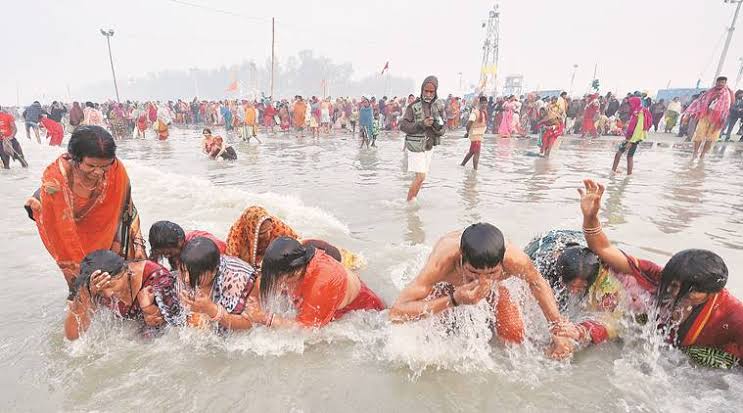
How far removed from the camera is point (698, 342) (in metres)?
2.47

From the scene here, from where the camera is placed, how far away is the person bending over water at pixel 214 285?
2.45 m

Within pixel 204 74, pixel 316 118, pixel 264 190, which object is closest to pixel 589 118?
pixel 316 118

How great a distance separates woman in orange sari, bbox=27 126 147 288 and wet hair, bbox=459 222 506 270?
2.17 m

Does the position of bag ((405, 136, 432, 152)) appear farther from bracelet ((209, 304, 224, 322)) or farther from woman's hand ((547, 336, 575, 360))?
bracelet ((209, 304, 224, 322))

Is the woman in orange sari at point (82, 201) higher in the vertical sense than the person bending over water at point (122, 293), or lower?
higher

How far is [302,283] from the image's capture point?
2.57 meters

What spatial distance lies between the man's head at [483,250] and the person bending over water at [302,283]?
2.73 feet

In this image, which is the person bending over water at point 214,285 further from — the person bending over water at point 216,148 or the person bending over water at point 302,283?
the person bending over water at point 216,148

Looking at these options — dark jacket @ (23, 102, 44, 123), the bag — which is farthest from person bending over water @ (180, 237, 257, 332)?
dark jacket @ (23, 102, 44, 123)

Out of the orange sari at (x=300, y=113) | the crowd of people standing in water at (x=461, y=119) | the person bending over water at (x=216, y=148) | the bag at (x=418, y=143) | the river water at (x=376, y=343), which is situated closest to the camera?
the river water at (x=376, y=343)

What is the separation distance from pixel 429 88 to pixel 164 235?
3.85 meters

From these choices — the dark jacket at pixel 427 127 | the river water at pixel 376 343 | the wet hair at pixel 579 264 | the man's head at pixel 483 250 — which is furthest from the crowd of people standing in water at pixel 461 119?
the man's head at pixel 483 250

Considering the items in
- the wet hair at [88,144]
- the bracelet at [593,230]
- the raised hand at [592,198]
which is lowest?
the bracelet at [593,230]

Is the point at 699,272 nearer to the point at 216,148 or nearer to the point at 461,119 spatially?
the point at 216,148
